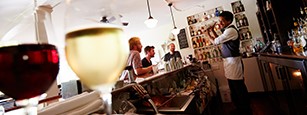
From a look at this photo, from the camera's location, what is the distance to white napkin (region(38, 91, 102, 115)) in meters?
0.59

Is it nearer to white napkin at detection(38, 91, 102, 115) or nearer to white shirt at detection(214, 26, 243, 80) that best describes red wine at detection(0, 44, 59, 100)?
white napkin at detection(38, 91, 102, 115)

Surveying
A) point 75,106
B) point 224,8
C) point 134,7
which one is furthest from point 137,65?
point 224,8

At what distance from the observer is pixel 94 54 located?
0.31m

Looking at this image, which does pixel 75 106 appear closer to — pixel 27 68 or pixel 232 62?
pixel 27 68

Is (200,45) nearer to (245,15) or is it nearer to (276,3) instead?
(245,15)

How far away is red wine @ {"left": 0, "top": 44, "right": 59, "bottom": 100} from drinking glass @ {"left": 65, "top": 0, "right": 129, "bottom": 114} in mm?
42

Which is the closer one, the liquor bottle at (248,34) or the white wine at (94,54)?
the white wine at (94,54)

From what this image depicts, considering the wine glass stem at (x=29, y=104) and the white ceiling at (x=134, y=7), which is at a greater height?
the white ceiling at (x=134, y=7)

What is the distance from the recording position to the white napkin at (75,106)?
1.94 feet

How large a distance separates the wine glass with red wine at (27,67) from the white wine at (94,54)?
0.15 feet

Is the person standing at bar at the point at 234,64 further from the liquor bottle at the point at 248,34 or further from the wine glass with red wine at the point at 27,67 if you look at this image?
the wine glass with red wine at the point at 27,67

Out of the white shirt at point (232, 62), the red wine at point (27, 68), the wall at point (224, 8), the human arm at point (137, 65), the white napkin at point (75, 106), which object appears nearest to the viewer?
the red wine at point (27, 68)

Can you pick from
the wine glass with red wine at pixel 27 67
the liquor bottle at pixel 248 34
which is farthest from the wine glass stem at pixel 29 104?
the liquor bottle at pixel 248 34

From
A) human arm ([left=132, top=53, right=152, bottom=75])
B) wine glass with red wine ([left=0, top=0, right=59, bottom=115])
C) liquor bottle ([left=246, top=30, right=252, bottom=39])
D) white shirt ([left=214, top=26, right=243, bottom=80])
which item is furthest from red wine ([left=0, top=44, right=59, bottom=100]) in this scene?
liquor bottle ([left=246, top=30, right=252, bottom=39])
